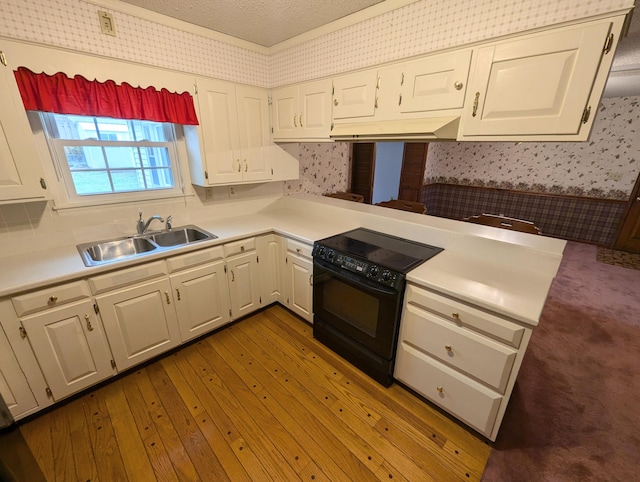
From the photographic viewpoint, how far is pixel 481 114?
1519 mm

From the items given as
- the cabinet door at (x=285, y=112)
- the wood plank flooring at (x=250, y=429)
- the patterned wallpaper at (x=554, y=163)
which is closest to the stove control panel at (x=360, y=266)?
the wood plank flooring at (x=250, y=429)

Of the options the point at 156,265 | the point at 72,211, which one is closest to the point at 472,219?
the point at 156,265

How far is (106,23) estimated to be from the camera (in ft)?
5.73

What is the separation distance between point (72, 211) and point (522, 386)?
3.51 metres

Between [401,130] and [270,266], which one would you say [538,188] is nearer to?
[401,130]

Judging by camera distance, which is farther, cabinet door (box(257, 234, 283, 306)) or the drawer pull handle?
cabinet door (box(257, 234, 283, 306))

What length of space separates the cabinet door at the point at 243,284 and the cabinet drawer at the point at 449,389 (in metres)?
1.40

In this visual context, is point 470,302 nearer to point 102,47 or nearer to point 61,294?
point 61,294

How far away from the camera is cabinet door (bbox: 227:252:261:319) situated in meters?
2.32

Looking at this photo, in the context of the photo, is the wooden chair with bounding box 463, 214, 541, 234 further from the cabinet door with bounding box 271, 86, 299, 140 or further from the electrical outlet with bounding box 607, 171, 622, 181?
the electrical outlet with bounding box 607, 171, 622, 181

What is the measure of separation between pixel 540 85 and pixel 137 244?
2.85 m

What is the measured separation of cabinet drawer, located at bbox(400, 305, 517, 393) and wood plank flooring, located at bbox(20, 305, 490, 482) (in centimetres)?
46

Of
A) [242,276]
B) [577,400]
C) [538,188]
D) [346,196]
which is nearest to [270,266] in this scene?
[242,276]

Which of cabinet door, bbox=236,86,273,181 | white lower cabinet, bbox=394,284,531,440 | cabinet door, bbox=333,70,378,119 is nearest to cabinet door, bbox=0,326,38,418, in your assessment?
cabinet door, bbox=236,86,273,181
